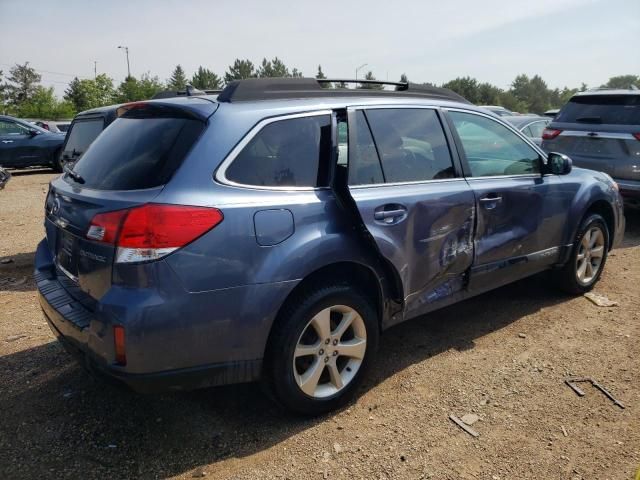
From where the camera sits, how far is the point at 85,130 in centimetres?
655

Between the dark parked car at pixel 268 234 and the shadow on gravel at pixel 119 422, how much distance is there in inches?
12.6

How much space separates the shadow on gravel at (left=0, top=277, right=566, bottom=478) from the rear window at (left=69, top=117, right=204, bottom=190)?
102 centimetres

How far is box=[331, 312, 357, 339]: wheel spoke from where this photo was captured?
115 inches

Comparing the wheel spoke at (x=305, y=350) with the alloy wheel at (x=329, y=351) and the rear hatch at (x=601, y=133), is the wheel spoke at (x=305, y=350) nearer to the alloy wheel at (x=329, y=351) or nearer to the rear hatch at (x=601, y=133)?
the alloy wheel at (x=329, y=351)

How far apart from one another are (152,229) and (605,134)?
21.6 ft

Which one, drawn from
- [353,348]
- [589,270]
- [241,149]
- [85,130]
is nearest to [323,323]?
[353,348]

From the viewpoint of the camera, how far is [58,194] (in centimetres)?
296

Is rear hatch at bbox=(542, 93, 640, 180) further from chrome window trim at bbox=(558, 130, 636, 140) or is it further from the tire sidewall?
the tire sidewall

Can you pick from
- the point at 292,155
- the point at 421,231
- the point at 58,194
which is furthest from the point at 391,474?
the point at 58,194

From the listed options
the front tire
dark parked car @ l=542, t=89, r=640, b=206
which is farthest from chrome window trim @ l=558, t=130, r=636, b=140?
the front tire

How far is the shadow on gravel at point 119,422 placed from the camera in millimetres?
2592

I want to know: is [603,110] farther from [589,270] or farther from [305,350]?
[305,350]

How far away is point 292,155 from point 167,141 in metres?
0.63

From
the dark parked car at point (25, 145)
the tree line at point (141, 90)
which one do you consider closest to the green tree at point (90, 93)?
the tree line at point (141, 90)
